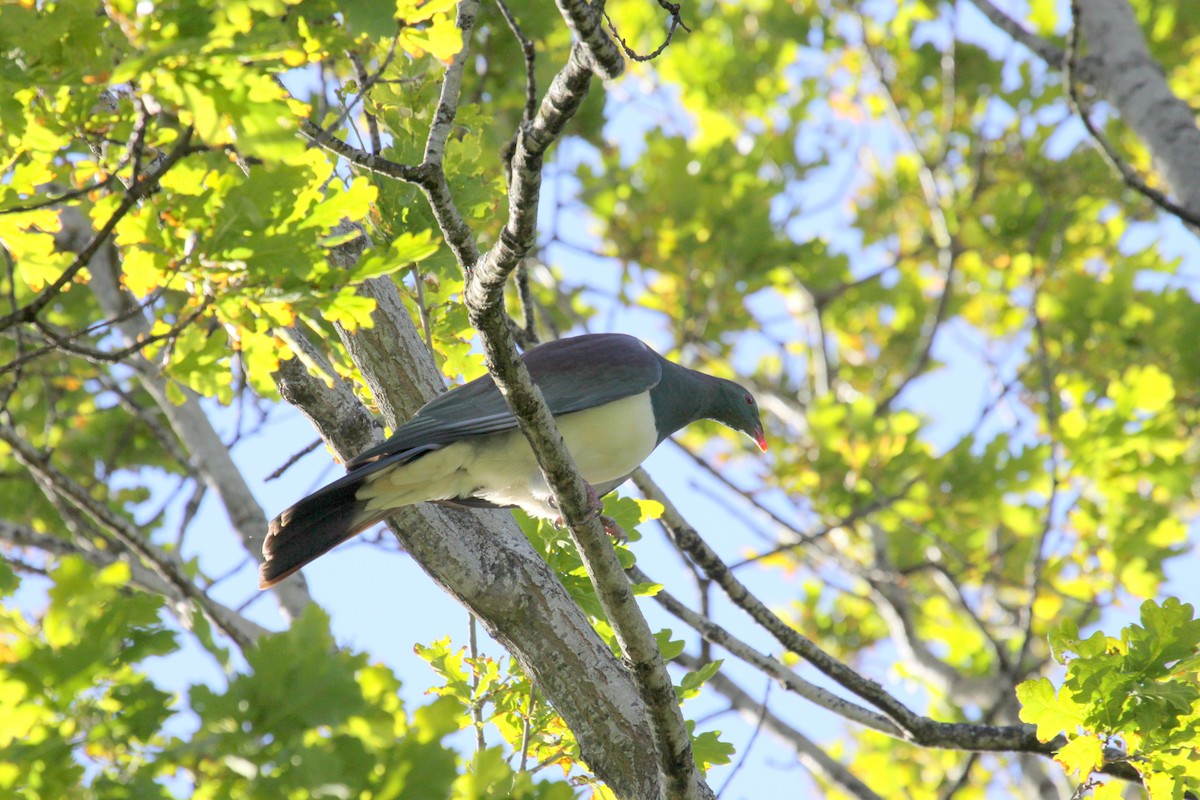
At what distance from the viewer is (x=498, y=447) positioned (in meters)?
3.38

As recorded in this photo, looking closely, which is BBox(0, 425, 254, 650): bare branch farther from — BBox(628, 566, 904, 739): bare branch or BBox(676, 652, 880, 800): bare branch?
BBox(676, 652, 880, 800): bare branch

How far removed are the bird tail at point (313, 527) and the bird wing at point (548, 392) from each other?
6.3 inches

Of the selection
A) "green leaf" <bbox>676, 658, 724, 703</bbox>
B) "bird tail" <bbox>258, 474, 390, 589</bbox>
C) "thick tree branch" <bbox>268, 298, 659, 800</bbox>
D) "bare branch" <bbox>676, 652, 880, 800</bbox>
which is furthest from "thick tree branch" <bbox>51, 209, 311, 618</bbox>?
"green leaf" <bbox>676, 658, 724, 703</bbox>

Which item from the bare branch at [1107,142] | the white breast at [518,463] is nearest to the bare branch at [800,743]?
the white breast at [518,463]

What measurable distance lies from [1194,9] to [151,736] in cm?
785

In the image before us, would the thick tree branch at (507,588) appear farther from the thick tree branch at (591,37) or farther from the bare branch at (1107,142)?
the bare branch at (1107,142)

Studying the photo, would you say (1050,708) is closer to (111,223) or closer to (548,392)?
(548,392)

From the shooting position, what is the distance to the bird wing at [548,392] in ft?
9.71

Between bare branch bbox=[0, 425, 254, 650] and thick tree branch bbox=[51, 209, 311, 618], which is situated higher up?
thick tree branch bbox=[51, 209, 311, 618]

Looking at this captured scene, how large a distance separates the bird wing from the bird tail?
161mm

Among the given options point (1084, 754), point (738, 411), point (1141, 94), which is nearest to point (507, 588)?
point (1084, 754)

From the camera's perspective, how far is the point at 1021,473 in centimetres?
646

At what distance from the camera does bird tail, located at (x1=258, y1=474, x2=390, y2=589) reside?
117 inches

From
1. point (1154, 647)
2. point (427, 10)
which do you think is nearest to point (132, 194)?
point (427, 10)
